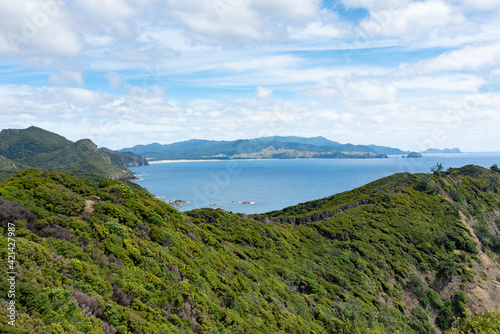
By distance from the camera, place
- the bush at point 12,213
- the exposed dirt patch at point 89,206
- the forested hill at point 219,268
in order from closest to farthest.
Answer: the forested hill at point 219,268, the bush at point 12,213, the exposed dirt patch at point 89,206

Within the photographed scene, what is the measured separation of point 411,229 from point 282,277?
147 feet

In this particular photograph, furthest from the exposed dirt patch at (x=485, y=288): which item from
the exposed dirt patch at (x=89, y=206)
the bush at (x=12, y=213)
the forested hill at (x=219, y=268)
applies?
the bush at (x=12, y=213)

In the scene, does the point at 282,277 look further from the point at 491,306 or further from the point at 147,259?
the point at 491,306

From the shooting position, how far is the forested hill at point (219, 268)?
1250cm

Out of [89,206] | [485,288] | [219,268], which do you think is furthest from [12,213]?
[485,288]

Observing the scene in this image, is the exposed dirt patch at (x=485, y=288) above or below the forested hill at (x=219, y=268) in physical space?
below

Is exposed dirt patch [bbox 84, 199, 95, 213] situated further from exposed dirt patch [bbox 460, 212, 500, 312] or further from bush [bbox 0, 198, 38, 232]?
exposed dirt patch [bbox 460, 212, 500, 312]

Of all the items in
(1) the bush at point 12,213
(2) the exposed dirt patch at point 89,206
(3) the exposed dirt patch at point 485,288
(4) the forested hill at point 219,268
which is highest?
(1) the bush at point 12,213

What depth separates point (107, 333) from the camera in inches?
455

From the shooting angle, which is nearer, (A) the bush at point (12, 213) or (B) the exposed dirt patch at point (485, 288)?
(A) the bush at point (12, 213)

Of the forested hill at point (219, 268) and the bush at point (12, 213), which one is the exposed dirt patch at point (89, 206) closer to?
the forested hill at point (219, 268)

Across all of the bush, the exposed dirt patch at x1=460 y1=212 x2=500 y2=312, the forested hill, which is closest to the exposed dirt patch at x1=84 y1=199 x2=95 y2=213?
the forested hill

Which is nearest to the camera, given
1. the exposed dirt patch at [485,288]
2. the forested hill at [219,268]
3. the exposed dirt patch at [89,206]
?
→ the forested hill at [219,268]

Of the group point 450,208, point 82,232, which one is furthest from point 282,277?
point 450,208
